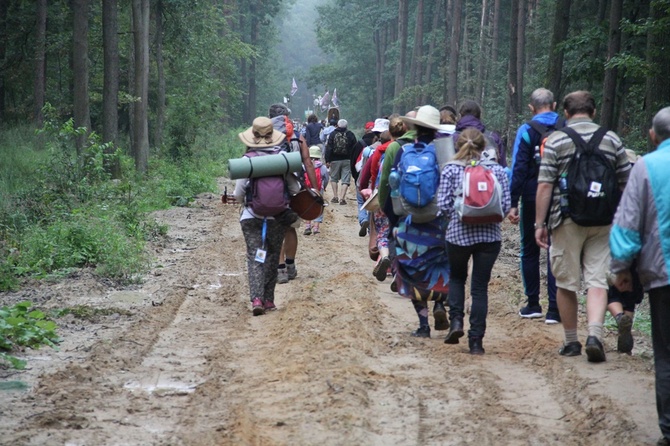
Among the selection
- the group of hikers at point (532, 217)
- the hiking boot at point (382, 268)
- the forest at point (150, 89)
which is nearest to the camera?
the group of hikers at point (532, 217)

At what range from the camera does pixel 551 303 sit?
9.88m

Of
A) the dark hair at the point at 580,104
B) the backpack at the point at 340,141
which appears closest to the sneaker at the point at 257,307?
the dark hair at the point at 580,104

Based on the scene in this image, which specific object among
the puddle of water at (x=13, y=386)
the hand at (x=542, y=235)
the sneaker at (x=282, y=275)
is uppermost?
the hand at (x=542, y=235)

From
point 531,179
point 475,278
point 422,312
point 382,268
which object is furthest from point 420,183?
point 382,268

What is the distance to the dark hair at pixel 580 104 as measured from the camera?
7.93 metres

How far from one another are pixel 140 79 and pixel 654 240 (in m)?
25.2

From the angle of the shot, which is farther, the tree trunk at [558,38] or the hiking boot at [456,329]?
the tree trunk at [558,38]

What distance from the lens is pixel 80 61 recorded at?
21891 mm

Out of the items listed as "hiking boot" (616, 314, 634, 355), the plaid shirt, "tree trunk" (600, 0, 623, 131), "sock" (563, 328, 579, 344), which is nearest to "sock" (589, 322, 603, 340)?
"sock" (563, 328, 579, 344)

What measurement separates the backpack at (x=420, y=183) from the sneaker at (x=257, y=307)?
2257 millimetres

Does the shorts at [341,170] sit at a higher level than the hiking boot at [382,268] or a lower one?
higher

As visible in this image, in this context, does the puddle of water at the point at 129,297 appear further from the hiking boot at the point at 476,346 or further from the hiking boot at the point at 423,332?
the hiking boot at the point at 476,346

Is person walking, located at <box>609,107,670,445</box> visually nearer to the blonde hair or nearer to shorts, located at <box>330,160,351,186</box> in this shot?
the blonde hair

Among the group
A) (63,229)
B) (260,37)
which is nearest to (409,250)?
(63,229)
